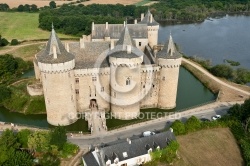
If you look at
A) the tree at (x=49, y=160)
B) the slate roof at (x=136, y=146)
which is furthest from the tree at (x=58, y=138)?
the slate roof at (x=136, y=146)

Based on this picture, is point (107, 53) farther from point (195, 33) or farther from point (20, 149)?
point (195, 33)

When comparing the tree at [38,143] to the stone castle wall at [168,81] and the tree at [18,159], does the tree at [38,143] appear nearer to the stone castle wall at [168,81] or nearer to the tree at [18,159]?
the tree at [18,159]

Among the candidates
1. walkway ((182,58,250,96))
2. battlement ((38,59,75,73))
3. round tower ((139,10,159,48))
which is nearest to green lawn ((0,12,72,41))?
round tower ((139,10,159,48))

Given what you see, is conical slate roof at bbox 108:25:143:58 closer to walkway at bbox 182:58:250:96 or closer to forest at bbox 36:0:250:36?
walkway at bbox 182:58:250:96

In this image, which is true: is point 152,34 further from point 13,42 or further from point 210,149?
point 13,42

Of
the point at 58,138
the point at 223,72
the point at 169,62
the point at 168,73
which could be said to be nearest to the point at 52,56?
the point at 58,138

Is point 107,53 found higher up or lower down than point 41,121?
higher up

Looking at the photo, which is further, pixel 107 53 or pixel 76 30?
pixel 76 30

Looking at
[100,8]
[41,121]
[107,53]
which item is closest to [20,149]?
[41,121]
